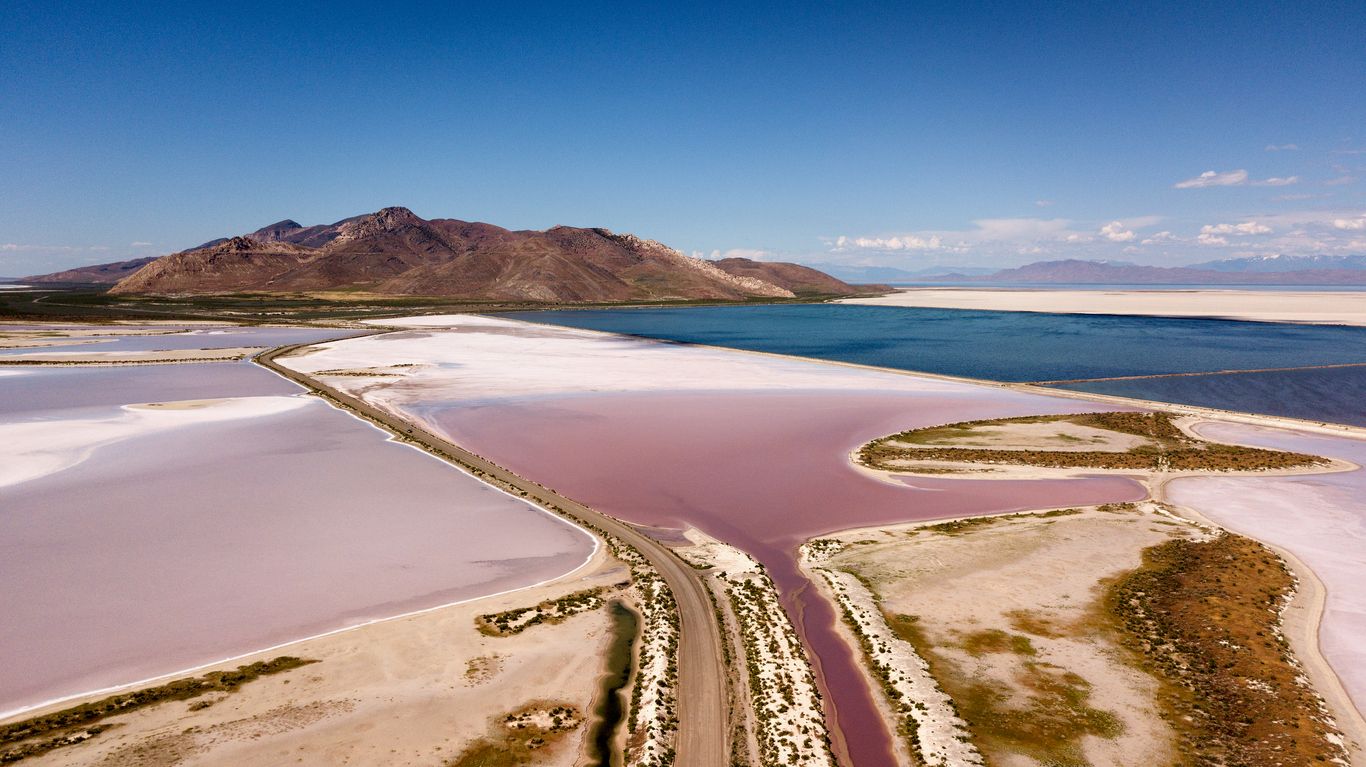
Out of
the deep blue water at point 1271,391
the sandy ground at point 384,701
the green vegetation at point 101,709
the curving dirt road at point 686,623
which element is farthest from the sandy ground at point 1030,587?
the deep blue water at point 1271,391

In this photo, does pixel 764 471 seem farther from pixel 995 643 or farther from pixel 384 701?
pixel 384 701

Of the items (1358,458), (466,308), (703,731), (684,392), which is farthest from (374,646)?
(466,308)

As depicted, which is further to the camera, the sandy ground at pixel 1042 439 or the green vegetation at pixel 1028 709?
the sandy ground at pixel 1042 439

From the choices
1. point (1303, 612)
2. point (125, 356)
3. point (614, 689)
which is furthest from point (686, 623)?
point (125, 356)

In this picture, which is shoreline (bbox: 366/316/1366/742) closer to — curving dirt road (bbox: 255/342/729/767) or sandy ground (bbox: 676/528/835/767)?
sandy ground (bbox: 676/528/835/767)

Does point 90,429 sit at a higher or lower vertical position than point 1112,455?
higher

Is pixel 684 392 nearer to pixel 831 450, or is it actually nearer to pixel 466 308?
pixel 831 450

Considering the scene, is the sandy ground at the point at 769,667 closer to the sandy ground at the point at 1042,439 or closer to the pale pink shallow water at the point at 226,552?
the pale pink shallow water at the point at 226,552
